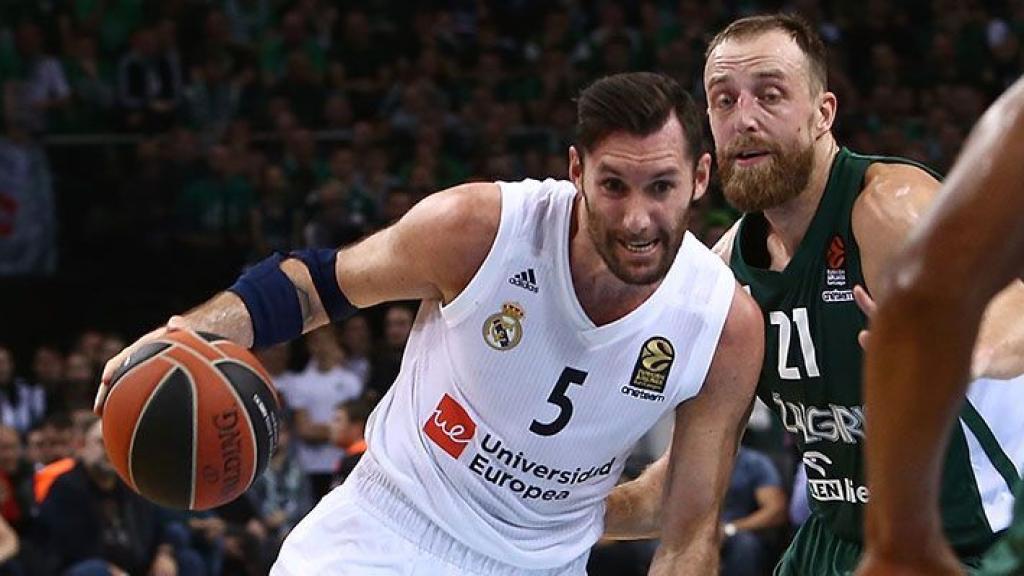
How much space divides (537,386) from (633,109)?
738mm

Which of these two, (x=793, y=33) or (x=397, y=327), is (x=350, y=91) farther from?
(x=793, y=33)

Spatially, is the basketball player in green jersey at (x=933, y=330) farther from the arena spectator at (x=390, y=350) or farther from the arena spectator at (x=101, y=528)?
the arena spectator at (x=390, y=350)

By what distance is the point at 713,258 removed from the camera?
4.36 meters

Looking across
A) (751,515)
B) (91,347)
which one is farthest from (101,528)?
(751,515)

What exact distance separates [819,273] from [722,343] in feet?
1.08

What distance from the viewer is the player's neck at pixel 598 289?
13.8 feet

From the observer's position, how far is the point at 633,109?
13.3 feet

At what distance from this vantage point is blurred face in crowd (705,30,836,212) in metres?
4.32

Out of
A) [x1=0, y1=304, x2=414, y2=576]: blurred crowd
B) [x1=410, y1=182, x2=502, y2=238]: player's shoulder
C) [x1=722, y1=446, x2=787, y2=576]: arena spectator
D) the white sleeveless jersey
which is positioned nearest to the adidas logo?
the white sleeveless jersey

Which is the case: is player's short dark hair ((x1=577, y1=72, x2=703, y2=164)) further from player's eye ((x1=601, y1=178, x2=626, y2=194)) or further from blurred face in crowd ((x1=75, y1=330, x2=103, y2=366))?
blurred face in crowd ((x1=75, y1=330, x2=103, y2=366))

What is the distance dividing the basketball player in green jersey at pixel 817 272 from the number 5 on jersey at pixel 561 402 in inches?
17.0

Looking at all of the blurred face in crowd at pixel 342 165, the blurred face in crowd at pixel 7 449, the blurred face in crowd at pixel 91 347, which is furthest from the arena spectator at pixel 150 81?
the blurred face in crowd at pixel 7 449

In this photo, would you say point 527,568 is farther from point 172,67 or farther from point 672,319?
point 172,67

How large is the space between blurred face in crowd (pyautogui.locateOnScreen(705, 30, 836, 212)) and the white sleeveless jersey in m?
0.28
